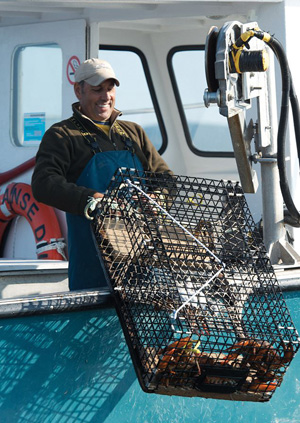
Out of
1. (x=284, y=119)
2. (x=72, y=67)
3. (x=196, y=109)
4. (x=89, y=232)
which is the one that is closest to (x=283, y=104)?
(x=284, y=119)

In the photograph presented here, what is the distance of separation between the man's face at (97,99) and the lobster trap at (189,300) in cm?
72

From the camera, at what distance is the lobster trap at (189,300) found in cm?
292

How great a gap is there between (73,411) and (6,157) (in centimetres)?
280

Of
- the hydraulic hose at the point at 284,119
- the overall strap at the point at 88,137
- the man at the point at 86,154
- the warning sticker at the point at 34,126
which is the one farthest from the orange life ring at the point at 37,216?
the hydraulic hose at the point at 284,119

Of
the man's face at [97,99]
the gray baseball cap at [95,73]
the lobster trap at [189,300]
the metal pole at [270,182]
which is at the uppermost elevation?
the gray baseball cap at [95,73]

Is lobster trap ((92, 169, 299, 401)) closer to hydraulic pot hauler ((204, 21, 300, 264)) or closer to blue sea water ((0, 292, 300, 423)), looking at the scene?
blue sea water ((0, 292, 300, 423))

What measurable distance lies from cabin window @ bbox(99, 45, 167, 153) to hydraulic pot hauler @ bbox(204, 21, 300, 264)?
8.87 ft

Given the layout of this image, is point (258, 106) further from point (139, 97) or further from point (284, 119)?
point (139, 97)

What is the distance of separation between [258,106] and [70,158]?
37.3 inches

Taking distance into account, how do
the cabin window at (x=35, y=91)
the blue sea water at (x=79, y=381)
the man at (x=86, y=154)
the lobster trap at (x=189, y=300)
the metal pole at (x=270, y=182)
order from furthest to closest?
the cabin window at (x=35, y=91) → the metal pole at (x=270, y=182) → the man at (x=86, y=154) → the blue sea water at (x=79, y=381) → the lobster trap at (x=189, y=300)

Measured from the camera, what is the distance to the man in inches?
147

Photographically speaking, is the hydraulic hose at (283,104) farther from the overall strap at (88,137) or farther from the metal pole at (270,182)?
the overall strap at (88,137)

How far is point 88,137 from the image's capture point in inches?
153

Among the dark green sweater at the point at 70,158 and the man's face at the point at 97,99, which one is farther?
the man's face at the point at 97,99
